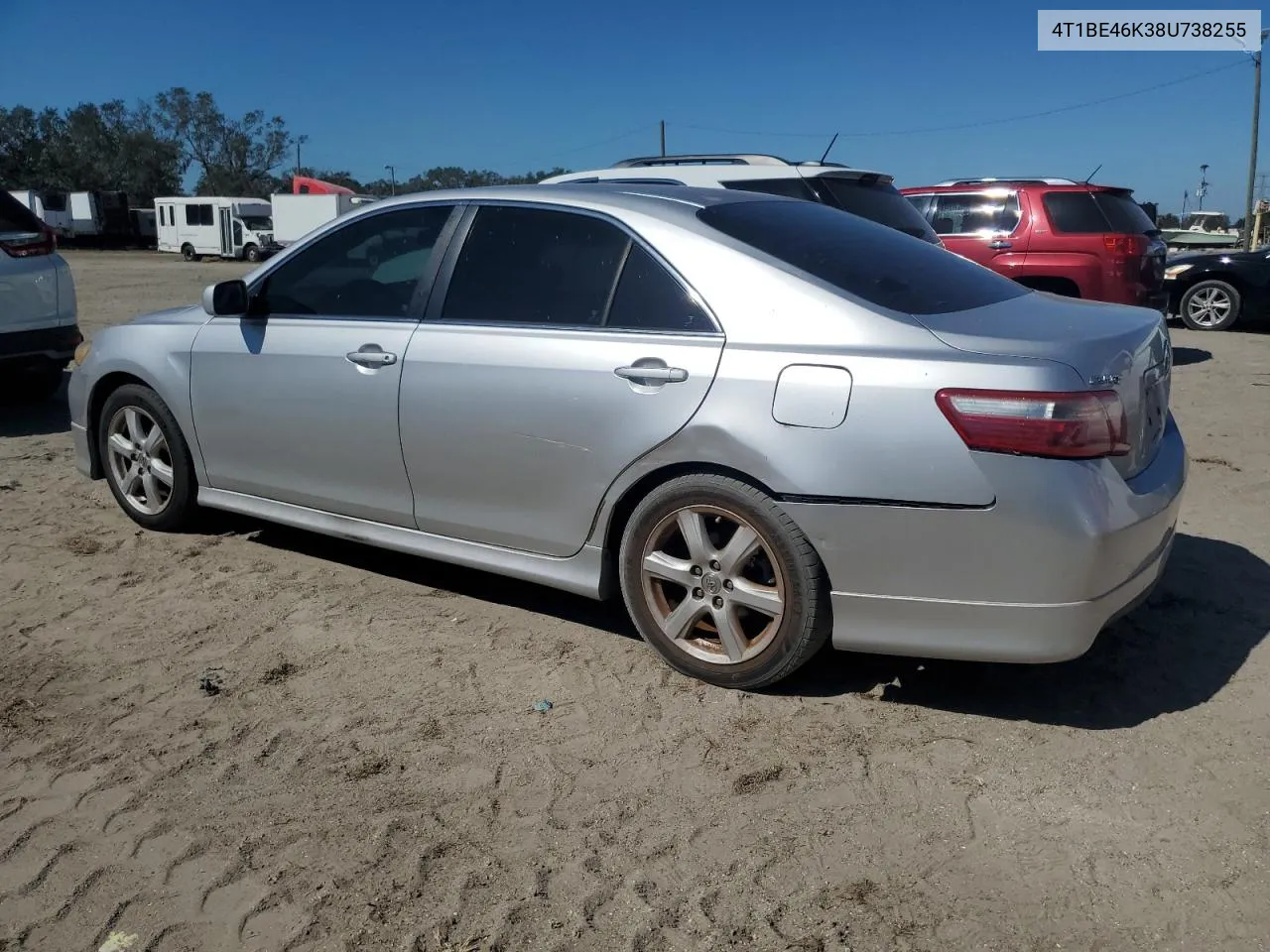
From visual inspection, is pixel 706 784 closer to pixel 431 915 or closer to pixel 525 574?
pixel 431 915

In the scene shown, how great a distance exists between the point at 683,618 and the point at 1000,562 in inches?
40.7

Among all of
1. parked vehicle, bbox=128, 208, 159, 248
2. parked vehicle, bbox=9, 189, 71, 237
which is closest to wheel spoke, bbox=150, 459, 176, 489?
parked vehicle, bbox=9, 189, 71, 237

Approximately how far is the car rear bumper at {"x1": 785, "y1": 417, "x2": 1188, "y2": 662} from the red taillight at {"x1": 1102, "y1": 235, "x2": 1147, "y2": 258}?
793 cm

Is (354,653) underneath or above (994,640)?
underneath

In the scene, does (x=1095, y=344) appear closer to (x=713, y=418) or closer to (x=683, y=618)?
(x=713, y=418)

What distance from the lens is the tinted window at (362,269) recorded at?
4250mm

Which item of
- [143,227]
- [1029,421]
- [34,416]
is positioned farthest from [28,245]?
[143,227]

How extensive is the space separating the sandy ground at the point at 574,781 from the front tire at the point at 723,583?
0.51 feet

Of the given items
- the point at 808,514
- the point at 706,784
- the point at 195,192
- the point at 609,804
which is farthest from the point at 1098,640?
the point at 195,192

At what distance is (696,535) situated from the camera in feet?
11.4

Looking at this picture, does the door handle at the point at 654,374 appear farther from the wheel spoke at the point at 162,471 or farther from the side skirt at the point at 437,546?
the wheel spoke at the point at 162,471

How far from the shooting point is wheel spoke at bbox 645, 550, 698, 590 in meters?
3.54

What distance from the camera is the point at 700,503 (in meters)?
3.44

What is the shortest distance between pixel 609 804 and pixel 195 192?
301ft
